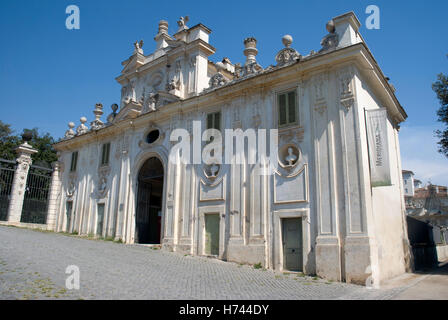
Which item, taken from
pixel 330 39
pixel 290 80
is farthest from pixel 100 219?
pixel 330 39

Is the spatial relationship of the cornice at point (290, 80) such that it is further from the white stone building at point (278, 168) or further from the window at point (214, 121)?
the window at point (214, 121)

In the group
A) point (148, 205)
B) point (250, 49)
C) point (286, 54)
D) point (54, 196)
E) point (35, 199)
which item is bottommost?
point (148, 205)

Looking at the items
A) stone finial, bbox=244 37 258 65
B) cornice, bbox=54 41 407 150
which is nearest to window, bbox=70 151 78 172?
cornice, bbox=54 41 407 150

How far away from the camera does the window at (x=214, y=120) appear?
16.1 m

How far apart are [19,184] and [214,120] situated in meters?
14.7

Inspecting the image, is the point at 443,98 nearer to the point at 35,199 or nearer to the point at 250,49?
the point at 250,49

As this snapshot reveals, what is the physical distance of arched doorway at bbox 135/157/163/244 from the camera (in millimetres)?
19453

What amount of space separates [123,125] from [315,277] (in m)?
13.9

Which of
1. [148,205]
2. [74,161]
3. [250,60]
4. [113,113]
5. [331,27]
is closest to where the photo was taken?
[331,27]

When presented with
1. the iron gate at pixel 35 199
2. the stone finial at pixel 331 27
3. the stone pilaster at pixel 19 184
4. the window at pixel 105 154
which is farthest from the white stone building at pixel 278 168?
the iron gate at pixel 35 199

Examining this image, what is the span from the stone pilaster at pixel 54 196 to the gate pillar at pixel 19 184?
200 cm

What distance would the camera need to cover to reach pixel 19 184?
2288cm

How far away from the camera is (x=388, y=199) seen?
14492 millimetres
